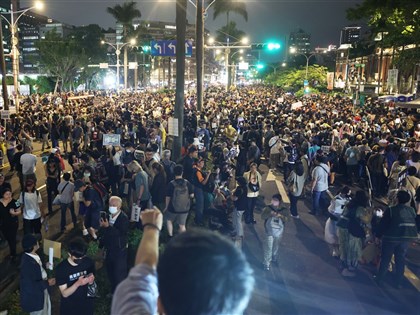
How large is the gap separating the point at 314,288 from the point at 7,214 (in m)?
5.80

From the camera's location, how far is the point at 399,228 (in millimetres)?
6656

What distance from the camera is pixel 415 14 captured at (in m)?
14.4

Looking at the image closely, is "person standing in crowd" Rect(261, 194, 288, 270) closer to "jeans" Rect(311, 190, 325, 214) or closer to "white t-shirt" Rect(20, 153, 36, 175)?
"jeans" Rect(311, 190, 325, 214)

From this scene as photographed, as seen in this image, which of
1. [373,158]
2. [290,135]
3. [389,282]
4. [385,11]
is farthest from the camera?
[290,135]

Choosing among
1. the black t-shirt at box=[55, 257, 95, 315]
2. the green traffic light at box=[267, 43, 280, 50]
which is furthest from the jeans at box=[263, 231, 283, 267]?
the green traffic light at box=[267, 43, 280, 50]

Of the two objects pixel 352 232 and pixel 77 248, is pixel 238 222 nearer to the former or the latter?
pixel 352 232

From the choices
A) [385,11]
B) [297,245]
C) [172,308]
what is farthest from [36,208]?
[385,11]

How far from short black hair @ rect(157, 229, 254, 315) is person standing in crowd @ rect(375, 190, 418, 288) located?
5.90 m

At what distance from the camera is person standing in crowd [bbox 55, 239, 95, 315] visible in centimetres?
464

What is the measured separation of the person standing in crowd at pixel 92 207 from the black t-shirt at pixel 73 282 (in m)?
3.17

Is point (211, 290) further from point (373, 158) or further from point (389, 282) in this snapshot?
point (373, 158)

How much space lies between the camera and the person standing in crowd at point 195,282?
57.0 inches

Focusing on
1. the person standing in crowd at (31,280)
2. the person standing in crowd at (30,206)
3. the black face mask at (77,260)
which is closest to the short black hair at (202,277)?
the black face mask at (77,260)

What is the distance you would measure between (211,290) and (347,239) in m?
6.51
